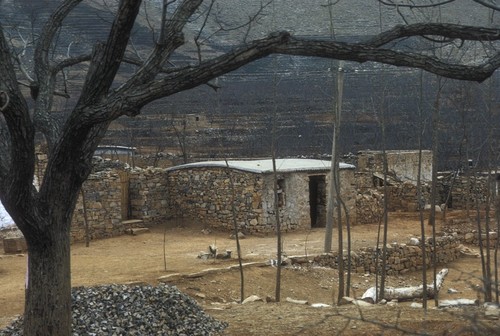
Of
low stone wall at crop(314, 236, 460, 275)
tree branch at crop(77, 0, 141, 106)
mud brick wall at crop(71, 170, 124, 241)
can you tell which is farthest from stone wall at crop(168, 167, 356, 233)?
tree branch at crop(77, 0, 141, 106)

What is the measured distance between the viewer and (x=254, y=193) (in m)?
21.1

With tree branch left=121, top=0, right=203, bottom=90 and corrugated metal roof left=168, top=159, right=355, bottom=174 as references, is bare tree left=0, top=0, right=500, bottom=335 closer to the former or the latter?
tree branch left=121, top=0, right=203, bottom=90

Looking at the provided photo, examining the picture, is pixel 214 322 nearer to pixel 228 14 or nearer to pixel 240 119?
pixel 240 119

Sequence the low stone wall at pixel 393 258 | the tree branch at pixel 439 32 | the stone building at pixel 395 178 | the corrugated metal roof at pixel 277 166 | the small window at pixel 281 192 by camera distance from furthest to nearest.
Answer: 1. the stone building at pixel 395 178
2. the small window at pixel 281 192
3. the corrugated metal roof at pixel 277 166
4. the low stone wall at pixel 393 258
5. the tree branch at pixel 439 32

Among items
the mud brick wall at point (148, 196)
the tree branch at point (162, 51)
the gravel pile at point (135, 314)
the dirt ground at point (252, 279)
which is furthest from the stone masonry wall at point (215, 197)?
the tree branch at point (162, 51)

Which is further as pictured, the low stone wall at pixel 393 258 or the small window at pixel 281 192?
the small window at pixel 281 192

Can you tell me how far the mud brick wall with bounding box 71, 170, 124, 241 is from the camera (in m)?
20.2

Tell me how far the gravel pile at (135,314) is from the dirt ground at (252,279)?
47 centimetres

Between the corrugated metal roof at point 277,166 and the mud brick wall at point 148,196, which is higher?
the corrugated metal roof at point 277,166

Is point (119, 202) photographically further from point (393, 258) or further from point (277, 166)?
point (393, 258)

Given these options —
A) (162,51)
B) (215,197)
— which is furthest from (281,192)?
(162,51)

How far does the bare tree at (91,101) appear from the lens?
19.8 ft

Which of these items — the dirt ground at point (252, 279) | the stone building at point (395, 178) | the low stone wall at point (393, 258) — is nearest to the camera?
the dirt ground at point (252, 279)

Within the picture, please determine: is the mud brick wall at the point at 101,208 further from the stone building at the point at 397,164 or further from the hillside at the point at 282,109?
the hillside at the point at 282,109
